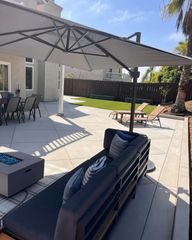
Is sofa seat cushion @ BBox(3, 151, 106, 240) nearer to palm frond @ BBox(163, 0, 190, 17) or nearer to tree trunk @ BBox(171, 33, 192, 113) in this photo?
tree trunk @ BBox(171, 33, 192, 113)

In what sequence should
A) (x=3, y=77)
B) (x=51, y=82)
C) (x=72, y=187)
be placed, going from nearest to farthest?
(x=72, y=187) < (x=3, y=77) < (x=51, y=82)

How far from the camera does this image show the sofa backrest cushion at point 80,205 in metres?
1.43

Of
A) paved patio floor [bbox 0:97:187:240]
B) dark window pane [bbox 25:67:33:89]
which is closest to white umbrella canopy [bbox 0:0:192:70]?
paved patio floor [bbox 0:97:187:240]

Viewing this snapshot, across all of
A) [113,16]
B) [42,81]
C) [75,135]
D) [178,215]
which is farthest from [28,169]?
[42,81]

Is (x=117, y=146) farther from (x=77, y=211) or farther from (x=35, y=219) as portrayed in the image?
(x=77, y=211)

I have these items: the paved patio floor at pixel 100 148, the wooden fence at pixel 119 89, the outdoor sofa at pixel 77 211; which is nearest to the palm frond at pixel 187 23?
the paved patio floor at pixel 100 148

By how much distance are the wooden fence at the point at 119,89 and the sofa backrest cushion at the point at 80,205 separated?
1530cm

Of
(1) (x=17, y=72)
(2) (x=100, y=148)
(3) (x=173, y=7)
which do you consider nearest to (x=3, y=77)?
(1) (x=17, y=72)

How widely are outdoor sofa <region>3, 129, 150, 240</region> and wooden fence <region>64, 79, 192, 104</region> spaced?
14.7 metres

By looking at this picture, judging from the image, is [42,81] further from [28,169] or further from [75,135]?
[28,169]

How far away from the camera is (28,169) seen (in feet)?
9.41

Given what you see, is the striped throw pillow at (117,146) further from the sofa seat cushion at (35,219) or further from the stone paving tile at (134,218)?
the sofa seat cushion at (35,219)

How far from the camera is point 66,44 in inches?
133

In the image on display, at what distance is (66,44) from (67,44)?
0.14 meters
